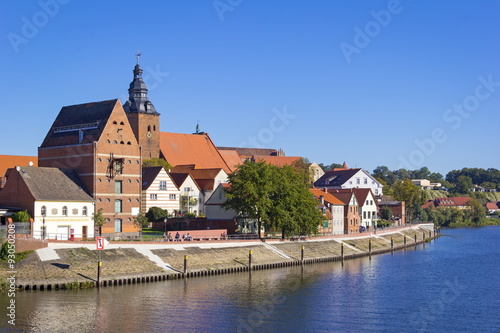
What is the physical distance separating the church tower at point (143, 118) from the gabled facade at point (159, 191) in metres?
28.7

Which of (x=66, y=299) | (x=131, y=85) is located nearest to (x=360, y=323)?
(x=66, y=299)

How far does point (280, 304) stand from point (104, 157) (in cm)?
3753

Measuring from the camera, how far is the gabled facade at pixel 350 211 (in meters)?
110

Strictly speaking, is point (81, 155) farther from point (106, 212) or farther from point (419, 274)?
point (419, 274)

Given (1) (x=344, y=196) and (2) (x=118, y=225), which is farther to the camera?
(1) (x=344, y=196)

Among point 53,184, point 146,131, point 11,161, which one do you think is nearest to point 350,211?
point 146,131

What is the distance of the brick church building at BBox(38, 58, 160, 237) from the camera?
3024 inches

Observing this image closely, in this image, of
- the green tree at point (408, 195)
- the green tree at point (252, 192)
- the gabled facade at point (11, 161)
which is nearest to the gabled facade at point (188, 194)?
the green tree at point (252, 192)

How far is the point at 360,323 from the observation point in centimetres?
4266

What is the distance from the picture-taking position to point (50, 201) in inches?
2650

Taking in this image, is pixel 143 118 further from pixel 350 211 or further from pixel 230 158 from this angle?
pixel 350 211

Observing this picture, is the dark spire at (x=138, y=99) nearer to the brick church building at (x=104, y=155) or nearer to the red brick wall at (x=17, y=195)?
the brick church building at (x=104, y=155)

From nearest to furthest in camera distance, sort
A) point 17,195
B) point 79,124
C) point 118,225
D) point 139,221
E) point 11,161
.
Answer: point 17,195, point 118,225, point 139,221, point 79,124, point 11,161

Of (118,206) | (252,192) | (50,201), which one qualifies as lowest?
(118,206)
